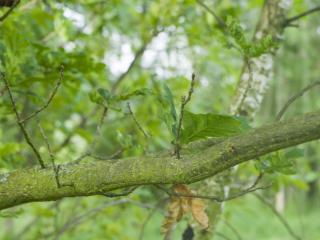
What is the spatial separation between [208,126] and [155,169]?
4.7 inches

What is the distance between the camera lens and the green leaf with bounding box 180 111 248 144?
102 cm

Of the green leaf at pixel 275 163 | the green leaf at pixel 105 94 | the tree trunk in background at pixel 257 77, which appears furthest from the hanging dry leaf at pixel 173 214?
the tree trunk in background at pixel 257 77

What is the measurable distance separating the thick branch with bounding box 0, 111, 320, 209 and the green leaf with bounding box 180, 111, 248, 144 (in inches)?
0.8

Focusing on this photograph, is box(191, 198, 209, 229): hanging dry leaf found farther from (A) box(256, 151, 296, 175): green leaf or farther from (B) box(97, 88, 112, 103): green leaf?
(B) box(97, 88, 112, 103): green leaf

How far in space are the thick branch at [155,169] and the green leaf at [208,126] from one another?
20mm

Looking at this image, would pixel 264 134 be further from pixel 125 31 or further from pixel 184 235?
pixel 125 31

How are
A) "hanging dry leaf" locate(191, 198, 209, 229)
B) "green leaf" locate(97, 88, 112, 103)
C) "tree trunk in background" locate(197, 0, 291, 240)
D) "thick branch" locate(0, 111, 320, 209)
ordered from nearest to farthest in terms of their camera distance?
"thick branch" locate(0, 111, 320, 209)
"hanging dry leaf" locate(191, 198, 209, 229)
"green leaf" locate(97, 88, 112, 103)
"tree trunk in background" locate(197, 0, 291, 240)

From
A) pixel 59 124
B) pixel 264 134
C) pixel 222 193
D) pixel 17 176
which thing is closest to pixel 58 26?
pixel 59 124

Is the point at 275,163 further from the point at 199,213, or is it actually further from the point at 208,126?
the point at 208,126

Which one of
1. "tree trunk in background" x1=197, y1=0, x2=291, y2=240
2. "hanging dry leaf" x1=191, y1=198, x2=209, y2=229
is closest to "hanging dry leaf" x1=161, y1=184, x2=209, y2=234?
"hanging dry leaf" x1=191, y1=198, x2=209, y2=229

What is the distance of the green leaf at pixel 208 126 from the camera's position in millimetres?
1019

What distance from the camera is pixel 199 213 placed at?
4.20 ft

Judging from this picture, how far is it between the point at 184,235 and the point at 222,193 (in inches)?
10.6

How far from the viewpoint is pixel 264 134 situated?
0.98 meters
